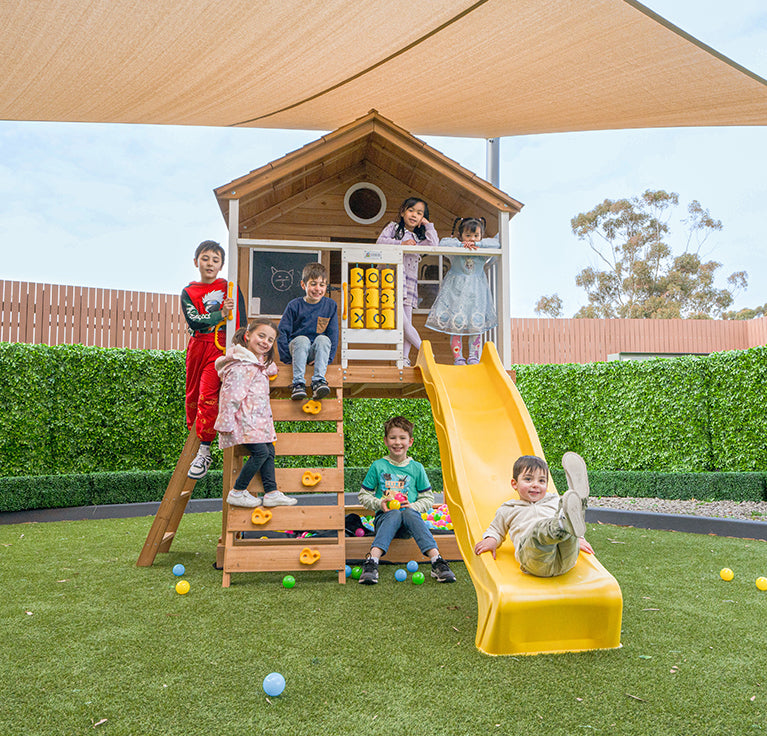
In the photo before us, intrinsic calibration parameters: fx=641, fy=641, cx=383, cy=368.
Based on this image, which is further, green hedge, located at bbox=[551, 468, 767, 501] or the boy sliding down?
green hedge, located at bbox=[551, 468, 767, 501]

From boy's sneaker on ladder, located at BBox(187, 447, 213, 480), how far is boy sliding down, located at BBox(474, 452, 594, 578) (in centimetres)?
250

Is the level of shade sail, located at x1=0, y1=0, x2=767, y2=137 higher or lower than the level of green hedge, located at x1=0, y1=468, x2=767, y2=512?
higher

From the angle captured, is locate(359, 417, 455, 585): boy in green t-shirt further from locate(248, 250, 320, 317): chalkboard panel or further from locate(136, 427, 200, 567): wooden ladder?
locate(248, 250, 320, 317): chalkboard panel

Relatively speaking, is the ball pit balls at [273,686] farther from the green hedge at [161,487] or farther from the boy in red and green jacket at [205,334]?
the green hedge at [161,487]

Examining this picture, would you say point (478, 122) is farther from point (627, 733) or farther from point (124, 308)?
point (124, 308)

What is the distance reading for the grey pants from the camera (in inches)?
124

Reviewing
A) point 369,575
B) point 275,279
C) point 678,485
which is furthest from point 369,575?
point 678,485

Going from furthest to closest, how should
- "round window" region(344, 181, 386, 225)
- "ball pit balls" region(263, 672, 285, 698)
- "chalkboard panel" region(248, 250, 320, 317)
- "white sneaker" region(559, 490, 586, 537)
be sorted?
"round window" region(344, 181, 386, 225), "chalkboard panel" region(248, 250, 320, 317), "white sneaker" region(559, 490, 586, 537), "ball pit balls" region(263, 672, 285, 698)

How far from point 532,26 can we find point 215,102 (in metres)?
3.35

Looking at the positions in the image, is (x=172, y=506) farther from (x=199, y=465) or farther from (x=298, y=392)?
(x=298, y=392)

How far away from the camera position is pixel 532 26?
17.5ft

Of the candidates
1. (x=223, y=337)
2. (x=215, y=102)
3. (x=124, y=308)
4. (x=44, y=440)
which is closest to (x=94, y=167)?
(x=124, y=308)

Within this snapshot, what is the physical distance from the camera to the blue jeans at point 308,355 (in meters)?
5.33

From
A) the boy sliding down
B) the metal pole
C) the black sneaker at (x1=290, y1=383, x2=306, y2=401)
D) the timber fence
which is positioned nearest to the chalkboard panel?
the black sneaker at (x1=290, y1=383, x2=306, y2=401)
